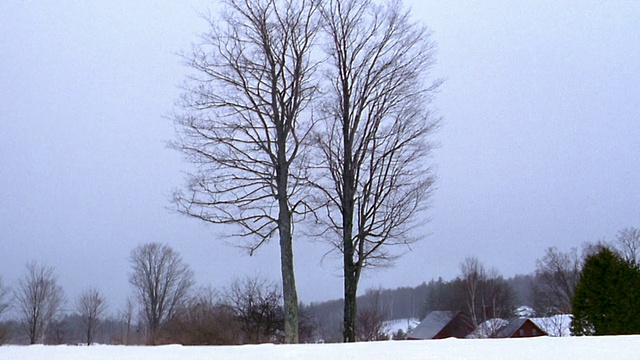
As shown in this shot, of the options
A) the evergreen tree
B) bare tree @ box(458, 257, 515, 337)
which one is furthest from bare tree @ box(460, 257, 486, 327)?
the evergreen tree

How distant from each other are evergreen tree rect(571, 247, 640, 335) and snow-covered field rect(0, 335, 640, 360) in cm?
1017

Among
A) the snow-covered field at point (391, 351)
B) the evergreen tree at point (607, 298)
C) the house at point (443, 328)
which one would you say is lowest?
the house at point (443, 328)

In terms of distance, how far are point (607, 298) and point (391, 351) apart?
1112 cm

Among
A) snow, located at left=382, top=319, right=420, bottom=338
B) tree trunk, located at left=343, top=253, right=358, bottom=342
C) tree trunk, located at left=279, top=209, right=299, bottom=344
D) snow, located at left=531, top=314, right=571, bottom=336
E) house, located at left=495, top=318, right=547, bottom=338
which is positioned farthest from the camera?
snow, located at left=382, top=319, right=420, bottom=338

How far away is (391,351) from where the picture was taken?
2.46 m

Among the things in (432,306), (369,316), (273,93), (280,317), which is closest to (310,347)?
(273,93)

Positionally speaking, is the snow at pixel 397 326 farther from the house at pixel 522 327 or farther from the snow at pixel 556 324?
the snow at pixel 556 324

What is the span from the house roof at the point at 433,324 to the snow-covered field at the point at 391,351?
2010 inches

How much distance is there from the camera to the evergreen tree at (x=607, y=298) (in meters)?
11.3

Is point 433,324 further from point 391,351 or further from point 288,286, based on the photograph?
point 391,351

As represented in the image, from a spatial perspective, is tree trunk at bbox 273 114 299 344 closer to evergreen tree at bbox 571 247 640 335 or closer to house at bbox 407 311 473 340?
evergreen tree at bbox 571 247 640 335

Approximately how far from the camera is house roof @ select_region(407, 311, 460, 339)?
171ft

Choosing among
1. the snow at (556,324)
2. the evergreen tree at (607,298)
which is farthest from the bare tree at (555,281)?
the evergreen tree at (607,298)

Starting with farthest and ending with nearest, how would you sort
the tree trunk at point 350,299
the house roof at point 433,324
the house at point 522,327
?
the house roof at point 433,324, the house at point 522,327, the tree trunk at point 350,299
